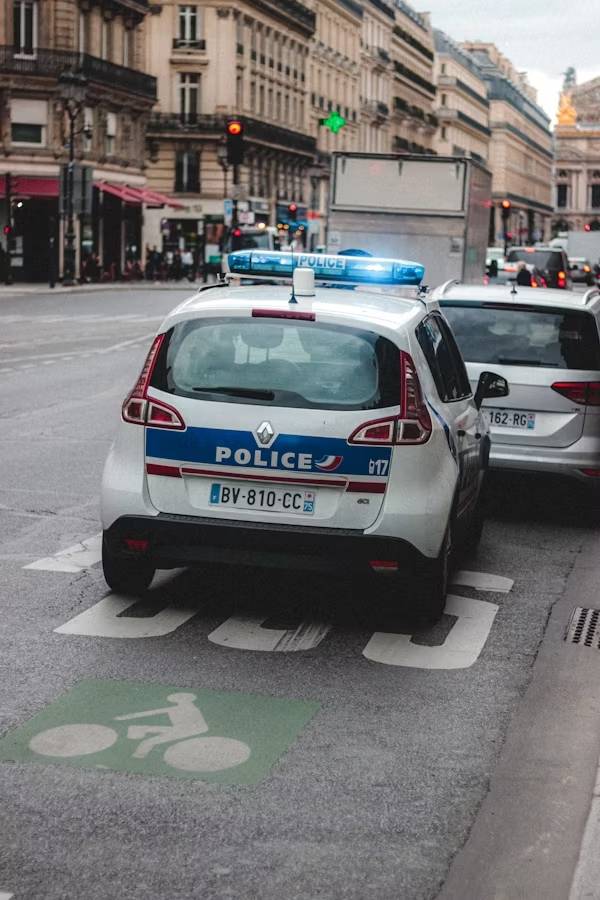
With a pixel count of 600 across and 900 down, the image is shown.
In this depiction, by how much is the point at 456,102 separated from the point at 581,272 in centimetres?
9174

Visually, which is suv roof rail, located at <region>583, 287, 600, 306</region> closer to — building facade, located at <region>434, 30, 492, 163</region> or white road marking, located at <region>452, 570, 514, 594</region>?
white road marking, located at <region>452, 570, 514, 594</region>

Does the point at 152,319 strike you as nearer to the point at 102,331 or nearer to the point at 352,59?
the point at 102,331

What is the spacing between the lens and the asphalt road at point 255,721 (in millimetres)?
4781

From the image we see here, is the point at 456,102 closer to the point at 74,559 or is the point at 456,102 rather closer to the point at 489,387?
the point at 489,387

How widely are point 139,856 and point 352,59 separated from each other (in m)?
110

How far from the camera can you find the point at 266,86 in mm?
91188

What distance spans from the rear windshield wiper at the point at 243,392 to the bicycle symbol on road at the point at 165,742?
6.51ft

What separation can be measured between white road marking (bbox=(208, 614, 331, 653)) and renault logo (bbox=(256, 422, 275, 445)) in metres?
0.86

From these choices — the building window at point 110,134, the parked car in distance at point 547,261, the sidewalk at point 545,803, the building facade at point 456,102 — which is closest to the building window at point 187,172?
the building window at point 110,134

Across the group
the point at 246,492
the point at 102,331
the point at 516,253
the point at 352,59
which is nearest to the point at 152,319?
the point at 102,331

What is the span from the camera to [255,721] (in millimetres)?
6266

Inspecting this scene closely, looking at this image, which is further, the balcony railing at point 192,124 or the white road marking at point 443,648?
the balcony railing at point 192,124

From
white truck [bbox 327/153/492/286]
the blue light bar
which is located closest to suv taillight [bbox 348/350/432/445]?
the blue light bar

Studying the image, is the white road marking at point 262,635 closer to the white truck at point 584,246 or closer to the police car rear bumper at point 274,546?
the police car rear bumper at point 274,546
